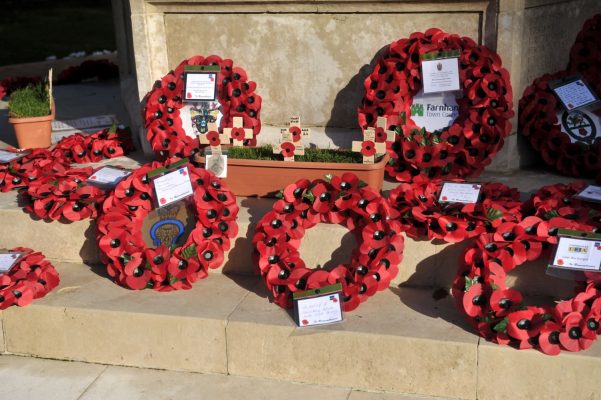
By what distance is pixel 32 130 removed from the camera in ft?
19.4

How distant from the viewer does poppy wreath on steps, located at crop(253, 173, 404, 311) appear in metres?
3.96

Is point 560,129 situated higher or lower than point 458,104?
lower

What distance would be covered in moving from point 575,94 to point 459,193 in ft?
4.43

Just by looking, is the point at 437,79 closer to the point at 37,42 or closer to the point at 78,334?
the point at 78,334

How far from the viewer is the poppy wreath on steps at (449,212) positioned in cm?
404

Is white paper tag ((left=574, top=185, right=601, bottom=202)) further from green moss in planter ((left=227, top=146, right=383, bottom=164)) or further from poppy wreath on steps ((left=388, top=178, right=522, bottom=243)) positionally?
green moss in planter ((left=227, top=146, right=383, bottom=164))

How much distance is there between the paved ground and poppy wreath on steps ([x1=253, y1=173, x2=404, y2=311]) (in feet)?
1.28

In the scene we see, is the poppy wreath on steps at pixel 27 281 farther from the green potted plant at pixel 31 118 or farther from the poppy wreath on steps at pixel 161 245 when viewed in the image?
the green potted plant at pixel 31 118

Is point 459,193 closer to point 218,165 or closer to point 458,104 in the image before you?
point 458,104

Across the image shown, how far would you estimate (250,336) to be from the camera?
386 centimetres

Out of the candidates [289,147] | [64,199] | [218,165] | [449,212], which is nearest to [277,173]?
[289,147]

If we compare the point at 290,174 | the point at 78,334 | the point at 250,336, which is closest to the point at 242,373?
the point at 250,336

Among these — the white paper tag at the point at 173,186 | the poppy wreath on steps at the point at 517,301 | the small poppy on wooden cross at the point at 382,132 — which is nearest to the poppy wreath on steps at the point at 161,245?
the white paper tag at the point at 173,186

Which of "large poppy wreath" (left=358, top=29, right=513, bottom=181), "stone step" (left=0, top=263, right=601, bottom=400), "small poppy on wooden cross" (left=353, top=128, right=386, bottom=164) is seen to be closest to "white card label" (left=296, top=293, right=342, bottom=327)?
"stone step" (left=0, top=263, right=601, bottom=400)
